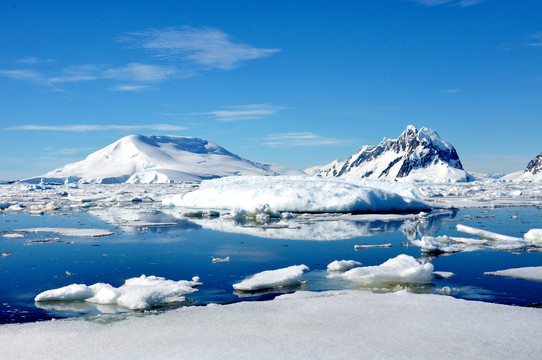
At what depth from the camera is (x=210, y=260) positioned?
7730 millimetres

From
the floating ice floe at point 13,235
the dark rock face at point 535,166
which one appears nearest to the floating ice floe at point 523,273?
the floating ice floe at point 13,235

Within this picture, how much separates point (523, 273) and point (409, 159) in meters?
117

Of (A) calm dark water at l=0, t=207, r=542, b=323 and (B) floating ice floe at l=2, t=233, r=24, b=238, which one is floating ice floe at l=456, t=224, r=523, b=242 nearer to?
(A) calm dark water at l=0, t=207, r=542, b=323

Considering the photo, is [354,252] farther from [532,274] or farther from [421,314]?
[421,314]

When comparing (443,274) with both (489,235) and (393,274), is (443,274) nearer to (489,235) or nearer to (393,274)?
(393,274)

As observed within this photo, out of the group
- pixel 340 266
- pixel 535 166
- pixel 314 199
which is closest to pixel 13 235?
pixel 340 266

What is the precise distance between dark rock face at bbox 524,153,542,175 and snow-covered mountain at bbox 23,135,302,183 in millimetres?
57179

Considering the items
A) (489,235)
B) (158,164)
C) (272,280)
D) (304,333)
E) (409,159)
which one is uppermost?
(409,159)

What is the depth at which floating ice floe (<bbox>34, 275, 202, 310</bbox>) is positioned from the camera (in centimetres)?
503

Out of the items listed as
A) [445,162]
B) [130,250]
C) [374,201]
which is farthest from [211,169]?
[130,250]

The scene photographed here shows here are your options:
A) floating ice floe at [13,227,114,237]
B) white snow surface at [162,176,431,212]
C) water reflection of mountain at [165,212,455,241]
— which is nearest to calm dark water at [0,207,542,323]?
water reflection of mountain at [165,212,455,241]

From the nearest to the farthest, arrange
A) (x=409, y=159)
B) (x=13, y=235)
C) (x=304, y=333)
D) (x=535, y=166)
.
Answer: (x=304, y=333) < (x=13, y=235) < (x=535, y=166) < (x=409, y=159)

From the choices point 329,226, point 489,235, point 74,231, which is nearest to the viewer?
point 489,235

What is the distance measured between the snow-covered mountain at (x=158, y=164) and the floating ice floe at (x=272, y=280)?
241 ft
